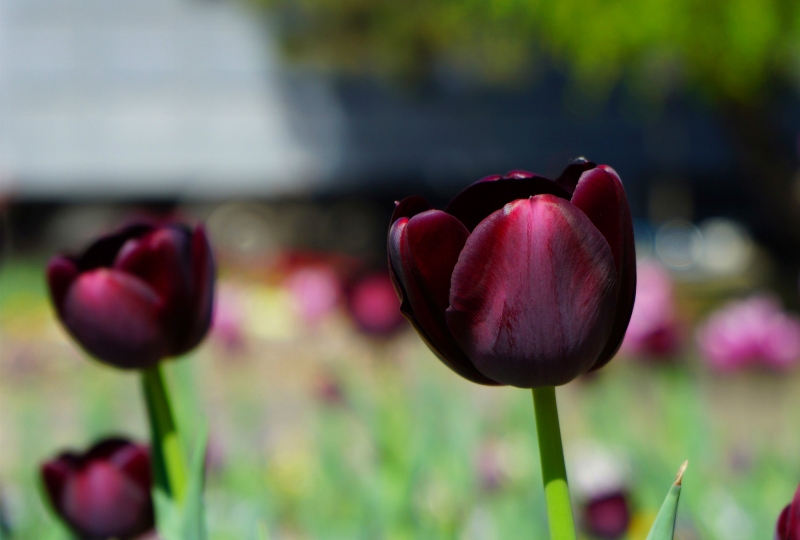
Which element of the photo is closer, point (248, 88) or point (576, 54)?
point (576, 54)

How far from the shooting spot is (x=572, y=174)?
1.88 ft

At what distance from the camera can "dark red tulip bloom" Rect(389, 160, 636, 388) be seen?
0.49m

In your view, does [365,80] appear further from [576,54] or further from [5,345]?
[5,345]

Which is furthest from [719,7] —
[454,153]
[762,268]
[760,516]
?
[454,153]

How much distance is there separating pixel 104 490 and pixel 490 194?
45cm

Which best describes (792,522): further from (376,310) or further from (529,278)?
(376,310)

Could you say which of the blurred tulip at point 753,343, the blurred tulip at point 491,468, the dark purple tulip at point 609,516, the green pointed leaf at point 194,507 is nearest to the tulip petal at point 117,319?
the green pointed leaf at point 194,507

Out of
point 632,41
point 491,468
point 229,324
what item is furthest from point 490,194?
point 632,41

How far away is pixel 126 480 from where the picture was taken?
31.8 inches

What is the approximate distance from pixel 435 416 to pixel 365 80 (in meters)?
17.1

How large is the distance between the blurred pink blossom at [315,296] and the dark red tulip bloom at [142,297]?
2082mm

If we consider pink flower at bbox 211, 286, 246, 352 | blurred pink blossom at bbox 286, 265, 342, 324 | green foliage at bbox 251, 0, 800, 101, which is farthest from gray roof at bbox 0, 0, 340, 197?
pink flower at bbox 211, 286, 246, 352

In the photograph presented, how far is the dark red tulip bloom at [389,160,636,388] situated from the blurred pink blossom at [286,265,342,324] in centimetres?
233

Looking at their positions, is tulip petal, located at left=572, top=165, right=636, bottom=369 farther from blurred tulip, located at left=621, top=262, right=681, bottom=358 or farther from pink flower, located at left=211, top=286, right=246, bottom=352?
pink flower, located at left=211, top=286, right=246, bottom=352
